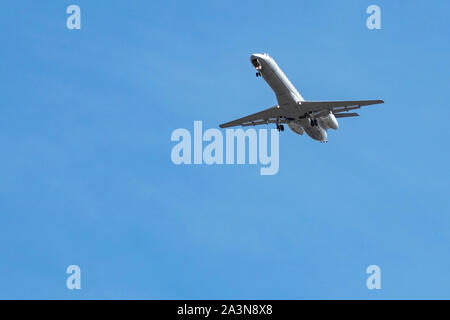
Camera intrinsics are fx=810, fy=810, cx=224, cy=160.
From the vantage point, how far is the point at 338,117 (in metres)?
121

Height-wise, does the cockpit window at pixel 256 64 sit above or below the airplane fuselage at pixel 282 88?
above

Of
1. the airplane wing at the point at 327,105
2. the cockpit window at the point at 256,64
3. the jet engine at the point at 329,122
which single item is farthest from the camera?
the jet engine at the point at 329,122

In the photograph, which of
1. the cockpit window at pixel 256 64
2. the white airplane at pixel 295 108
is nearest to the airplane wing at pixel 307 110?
the white airplane at pixel 295 108

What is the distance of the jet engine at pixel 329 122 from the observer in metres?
115

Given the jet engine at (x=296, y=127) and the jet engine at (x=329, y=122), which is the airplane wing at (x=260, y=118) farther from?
the jet engine at (x=329, y=122)

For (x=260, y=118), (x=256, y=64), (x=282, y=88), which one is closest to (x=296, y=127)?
(x=260, y=118)

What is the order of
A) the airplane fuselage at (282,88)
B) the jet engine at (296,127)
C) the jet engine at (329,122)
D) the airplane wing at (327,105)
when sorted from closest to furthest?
the airplane fuselage at (282,88) → the airplane wing at (327,105) → the jet engine at (329,122) → the jet engine at (296,127)

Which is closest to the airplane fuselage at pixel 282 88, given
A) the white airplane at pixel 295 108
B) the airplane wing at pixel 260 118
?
the white airplane at pixel 295 108

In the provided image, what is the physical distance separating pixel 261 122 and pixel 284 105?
12895mm

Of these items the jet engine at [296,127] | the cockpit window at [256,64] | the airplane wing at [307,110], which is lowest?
the jet engine at [296,127]

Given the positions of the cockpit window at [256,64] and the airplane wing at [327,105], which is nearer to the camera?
the cockpit window at [256,64]

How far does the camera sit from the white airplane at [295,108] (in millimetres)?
108625

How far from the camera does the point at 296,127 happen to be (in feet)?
385

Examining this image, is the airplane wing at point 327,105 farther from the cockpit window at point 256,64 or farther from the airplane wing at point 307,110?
the cockpit window at point 256,64
